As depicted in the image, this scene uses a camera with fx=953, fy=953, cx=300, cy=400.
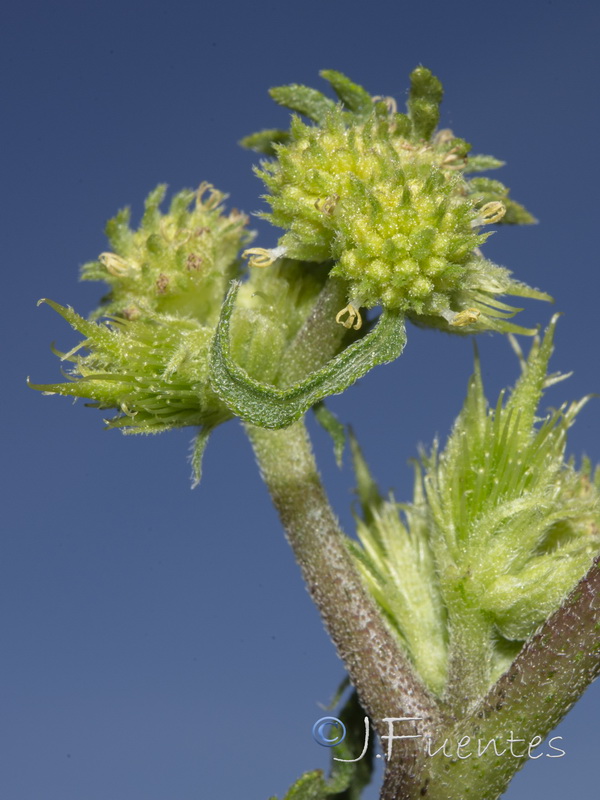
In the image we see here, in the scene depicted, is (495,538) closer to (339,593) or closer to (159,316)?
(339,593)

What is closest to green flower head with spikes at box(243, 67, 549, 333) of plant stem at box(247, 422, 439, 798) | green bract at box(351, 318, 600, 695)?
green bract at box(351, 318, 600, 695)

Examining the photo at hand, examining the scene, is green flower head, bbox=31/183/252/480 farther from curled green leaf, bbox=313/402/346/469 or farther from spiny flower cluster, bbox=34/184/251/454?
curled green leaf, bbox=313/402/346/469

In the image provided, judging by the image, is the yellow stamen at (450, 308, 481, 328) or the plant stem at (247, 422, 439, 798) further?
the plant stem at (247, 422, 439, 798)

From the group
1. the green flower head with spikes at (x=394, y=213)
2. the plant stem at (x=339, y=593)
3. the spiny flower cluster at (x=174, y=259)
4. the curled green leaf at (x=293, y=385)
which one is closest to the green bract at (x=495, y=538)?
the plant stem at (x=339, y=593)

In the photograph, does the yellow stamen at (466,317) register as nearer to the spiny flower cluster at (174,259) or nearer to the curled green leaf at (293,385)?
the curled green leaf at (293,385)

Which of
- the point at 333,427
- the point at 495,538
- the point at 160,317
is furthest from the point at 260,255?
the point at 495,538

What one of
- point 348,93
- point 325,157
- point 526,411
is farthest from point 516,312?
point 348,93
